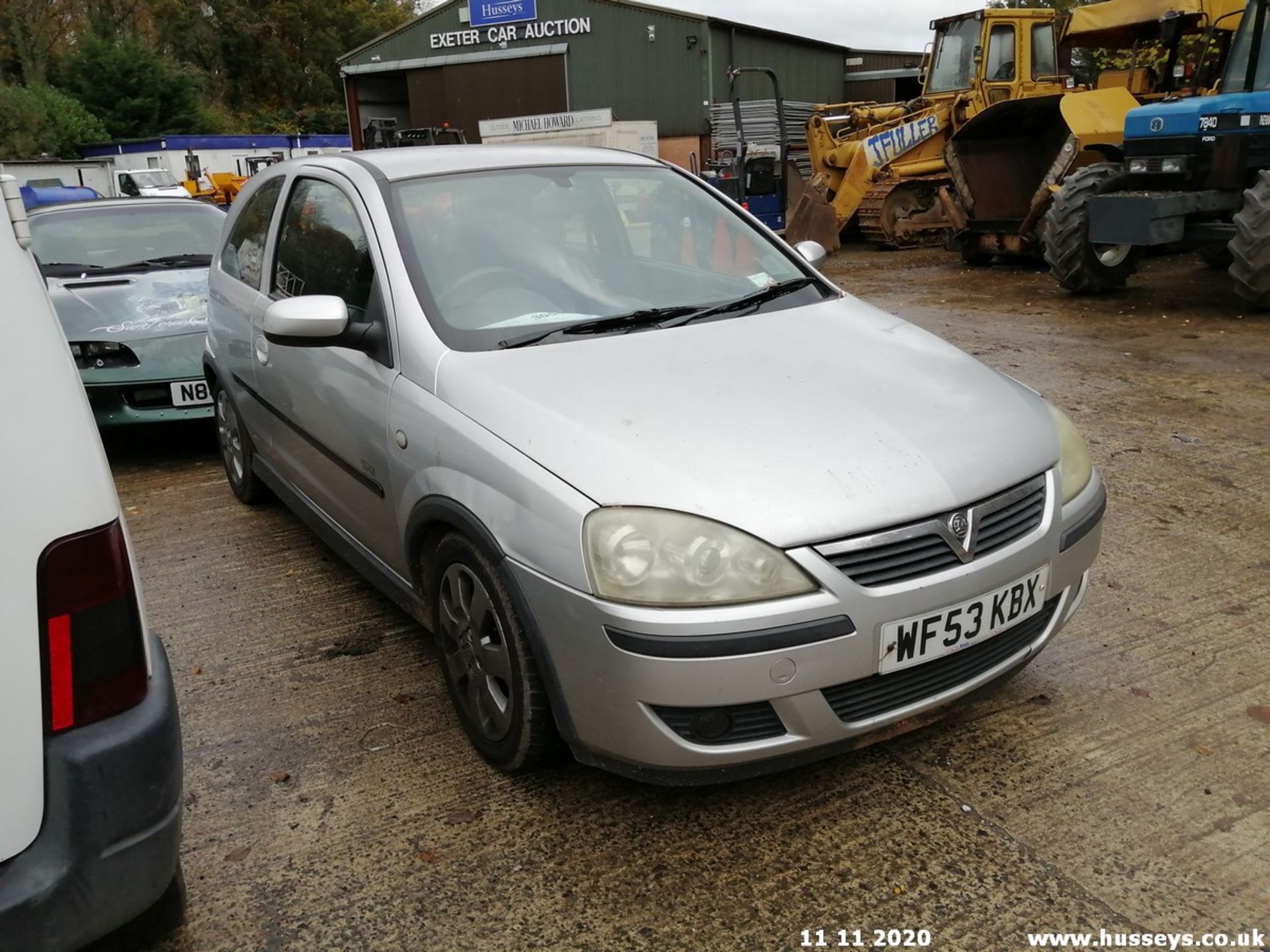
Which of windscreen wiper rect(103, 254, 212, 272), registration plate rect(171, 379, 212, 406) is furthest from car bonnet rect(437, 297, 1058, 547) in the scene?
windscreen wiper rect(103, 254, 212, 272)

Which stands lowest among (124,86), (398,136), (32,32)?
(398,136)

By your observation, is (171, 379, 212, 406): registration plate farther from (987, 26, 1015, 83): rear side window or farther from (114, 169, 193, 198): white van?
(114, 169, 193, 198): white van

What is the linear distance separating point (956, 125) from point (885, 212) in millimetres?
1564

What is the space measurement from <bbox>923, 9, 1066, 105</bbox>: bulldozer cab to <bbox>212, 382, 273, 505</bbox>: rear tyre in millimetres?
12438

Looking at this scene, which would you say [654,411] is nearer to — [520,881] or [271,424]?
[520,881]

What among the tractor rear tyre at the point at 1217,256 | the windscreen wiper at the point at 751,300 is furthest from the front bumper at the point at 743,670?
the tractor rear tyre at the point at 1217,256

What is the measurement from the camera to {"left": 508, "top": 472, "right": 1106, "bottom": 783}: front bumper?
7.14 ft

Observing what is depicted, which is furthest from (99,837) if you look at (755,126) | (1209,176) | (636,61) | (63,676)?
(636,61)

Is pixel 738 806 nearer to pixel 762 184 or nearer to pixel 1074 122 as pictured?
pixel 1074 122

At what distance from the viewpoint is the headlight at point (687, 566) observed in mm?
2199

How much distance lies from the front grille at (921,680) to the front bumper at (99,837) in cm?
134

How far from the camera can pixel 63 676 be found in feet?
5.44

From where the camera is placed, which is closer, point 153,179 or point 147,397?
point 147,397

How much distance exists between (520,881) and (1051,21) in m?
15.6
